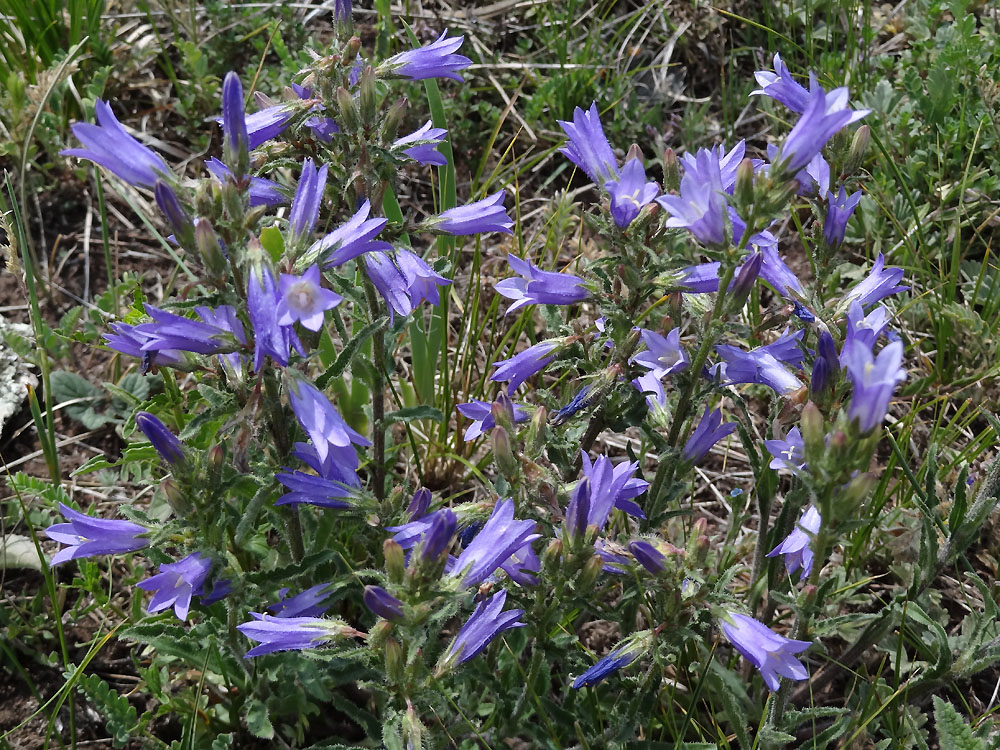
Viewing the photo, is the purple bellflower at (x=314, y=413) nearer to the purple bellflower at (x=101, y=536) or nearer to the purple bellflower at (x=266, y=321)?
the purple bellflower at (x=266, y=321)

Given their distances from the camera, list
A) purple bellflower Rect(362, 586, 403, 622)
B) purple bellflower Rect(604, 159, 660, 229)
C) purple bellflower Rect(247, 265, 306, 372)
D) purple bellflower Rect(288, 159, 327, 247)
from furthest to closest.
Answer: purple bellflower Rect(604, 159, 660, 229)
purple bellflower Rect(288, 159, 327, 247)
purple bellflower Rect(247, 265, 306, 372)
purple bellflower Rect(362, 586, 403, 622)

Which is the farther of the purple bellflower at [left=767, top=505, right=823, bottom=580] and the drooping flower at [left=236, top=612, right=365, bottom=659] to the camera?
the purple bellflower at [left=767, top=505, right=823, bottom=580]

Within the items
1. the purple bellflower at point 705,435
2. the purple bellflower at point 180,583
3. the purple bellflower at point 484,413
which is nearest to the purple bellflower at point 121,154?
the purple bellflower at point 180,583

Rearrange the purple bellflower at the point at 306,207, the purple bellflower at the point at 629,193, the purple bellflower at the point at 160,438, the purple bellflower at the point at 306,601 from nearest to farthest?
1. the purple bellflower at the point at 160,438
2. the purple bellflower at the point at 306,207
3. the purple bellflower at the point at 629,193
4. the purple bellflower at the point at 306,601

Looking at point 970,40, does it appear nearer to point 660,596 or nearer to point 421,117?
point 421,117

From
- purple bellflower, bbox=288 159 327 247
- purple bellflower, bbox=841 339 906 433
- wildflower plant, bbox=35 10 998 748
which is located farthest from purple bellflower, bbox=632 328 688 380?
purple bellflower, bbox=288 159 327 247

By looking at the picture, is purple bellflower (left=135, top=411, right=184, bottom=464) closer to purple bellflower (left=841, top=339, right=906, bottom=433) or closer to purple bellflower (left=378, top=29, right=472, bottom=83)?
purple bellflower (left=378, top=29, right=472, bottom=83)

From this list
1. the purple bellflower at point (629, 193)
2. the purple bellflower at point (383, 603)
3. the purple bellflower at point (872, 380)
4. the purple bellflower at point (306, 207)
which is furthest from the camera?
the purple bellflower at point (629, 193)

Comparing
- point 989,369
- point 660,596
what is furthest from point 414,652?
point 989,369
